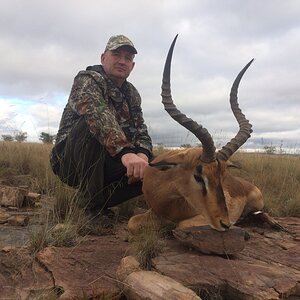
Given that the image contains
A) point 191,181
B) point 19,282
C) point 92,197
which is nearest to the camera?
point 19,282

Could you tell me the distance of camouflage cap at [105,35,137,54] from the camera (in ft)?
19.8

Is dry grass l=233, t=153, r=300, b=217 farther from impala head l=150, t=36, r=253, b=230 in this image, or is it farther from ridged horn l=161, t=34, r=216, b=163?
ridged horn l=161, t=34, r=216, b=163

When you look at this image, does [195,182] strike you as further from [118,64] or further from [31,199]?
[31,199]

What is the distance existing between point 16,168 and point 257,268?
6664 mm

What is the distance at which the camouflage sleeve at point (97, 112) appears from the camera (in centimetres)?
523

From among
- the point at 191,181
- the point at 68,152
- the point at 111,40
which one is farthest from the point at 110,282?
the point at 111,40

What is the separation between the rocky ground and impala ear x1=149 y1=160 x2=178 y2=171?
871 millimetres

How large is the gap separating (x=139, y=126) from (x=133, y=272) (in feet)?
11.2

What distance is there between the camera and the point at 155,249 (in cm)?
398

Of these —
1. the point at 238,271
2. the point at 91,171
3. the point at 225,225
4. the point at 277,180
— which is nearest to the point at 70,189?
the point at 91,171

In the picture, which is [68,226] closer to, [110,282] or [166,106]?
A: [110,282]

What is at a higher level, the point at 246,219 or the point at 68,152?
the point at 68,152

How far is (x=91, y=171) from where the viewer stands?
5625mm

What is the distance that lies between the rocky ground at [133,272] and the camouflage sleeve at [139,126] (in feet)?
6.41
